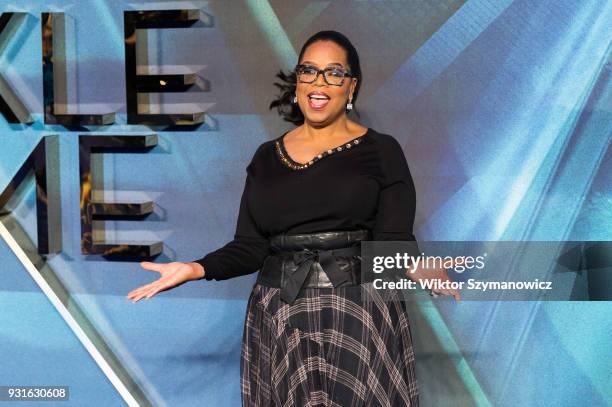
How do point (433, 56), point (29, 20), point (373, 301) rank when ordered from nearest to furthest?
point (373, 301) < point (433, 56) < point (29, 20)

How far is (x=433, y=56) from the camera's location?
117 inches

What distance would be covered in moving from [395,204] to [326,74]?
39 centimetres

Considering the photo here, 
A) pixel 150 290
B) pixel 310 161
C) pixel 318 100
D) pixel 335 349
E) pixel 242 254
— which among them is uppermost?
pixel 318 100

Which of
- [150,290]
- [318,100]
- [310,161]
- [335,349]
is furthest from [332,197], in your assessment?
[150,290]

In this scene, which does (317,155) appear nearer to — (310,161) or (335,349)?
(310,161)

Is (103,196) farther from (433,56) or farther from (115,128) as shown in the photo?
(433,56)

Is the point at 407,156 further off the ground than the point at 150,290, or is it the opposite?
the point at 407,156

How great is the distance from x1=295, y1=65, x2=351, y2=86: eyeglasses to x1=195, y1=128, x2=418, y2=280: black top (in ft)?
0.54

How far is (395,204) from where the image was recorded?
87.9 inches

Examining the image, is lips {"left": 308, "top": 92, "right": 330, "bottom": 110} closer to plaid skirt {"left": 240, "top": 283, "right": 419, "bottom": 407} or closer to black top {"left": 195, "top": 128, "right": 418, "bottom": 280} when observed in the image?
black top {"left": 195, "top": 128, "right": 418, "bottom": 280}

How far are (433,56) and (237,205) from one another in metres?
0.88

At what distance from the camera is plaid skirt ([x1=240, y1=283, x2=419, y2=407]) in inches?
85.1

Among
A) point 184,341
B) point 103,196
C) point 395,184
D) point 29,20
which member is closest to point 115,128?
point 103,196

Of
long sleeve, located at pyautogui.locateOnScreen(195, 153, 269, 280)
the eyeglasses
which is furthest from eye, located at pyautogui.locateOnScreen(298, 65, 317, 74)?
long sleeve, located at pyautogui.locateOnScreen(195, 153, 269, 280)
